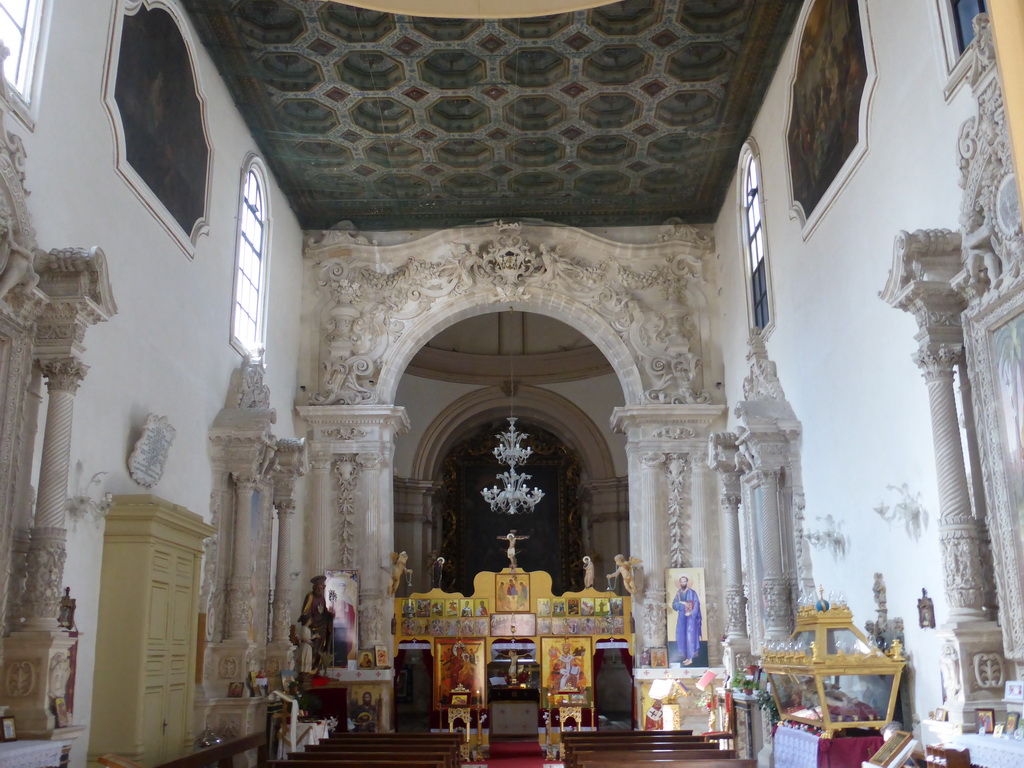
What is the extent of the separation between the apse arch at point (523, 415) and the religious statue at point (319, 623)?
823 centimetres

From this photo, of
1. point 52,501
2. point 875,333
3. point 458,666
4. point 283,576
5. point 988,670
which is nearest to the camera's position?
point 988,670

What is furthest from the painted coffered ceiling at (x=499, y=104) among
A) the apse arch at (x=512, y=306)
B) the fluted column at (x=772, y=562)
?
the fluted column at (x=772, y=562)

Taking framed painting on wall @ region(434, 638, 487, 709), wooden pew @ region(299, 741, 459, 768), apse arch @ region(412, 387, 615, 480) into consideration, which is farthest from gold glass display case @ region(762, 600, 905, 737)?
apse arch @ region(412, 387, 615, 480)

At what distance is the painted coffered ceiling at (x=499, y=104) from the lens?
1407 centimetres

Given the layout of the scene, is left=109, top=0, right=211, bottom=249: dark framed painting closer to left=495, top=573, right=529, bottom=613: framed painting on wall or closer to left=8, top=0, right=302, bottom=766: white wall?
left=8, top=0, right=302, bottom=766: white wall

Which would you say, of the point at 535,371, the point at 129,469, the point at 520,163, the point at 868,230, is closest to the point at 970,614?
the point at 868,230

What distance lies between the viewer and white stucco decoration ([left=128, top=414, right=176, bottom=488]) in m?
11.3

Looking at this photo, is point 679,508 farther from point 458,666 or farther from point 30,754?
point 30,754

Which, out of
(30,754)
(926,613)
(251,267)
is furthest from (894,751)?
(251,267)

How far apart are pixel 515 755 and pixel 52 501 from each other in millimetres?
10335

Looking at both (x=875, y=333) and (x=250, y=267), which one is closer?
(x=875, y=333)

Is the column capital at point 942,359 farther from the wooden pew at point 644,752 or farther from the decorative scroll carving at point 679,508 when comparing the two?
the decorative scroll carving at point 679,508

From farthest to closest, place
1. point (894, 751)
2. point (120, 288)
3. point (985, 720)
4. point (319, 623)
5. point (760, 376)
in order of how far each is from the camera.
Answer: point (319, 623) < point (760, 376) < point (120, 288) < point (894, 751) < point (985, 720)

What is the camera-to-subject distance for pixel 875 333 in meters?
10.7
